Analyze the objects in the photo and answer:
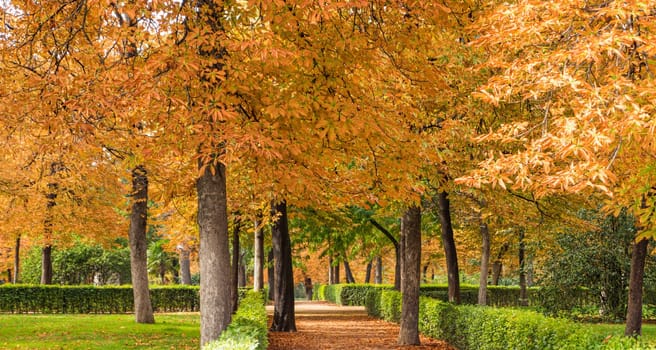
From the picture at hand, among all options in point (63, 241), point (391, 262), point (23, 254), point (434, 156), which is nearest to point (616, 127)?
point (434, 156)

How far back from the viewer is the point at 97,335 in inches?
577

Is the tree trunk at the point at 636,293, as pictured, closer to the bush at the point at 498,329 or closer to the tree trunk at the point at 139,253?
the bush at the point at 498,329

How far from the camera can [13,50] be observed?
30.6ft

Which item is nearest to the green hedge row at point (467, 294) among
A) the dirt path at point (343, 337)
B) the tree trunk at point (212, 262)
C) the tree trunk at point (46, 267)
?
the dirt path at point (343, 337)

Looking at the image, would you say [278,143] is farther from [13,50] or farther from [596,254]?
[596,254]

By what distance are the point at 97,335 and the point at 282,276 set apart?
5302 millimetres

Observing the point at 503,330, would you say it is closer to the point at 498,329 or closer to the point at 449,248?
the point at 498,329

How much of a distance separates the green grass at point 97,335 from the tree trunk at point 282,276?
2.42 meters

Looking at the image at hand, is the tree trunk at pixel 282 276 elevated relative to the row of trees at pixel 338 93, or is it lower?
lower

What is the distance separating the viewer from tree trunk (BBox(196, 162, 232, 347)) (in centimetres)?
847

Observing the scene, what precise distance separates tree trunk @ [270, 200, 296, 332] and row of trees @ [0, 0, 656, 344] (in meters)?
5.72

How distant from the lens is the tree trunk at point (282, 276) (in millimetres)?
17969

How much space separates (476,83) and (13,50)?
7782 mm

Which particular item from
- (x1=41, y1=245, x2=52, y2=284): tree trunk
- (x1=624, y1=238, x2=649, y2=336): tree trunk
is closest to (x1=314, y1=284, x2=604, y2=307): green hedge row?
(x1=624, y1=238, x2=649, y2=336): tree trunk
